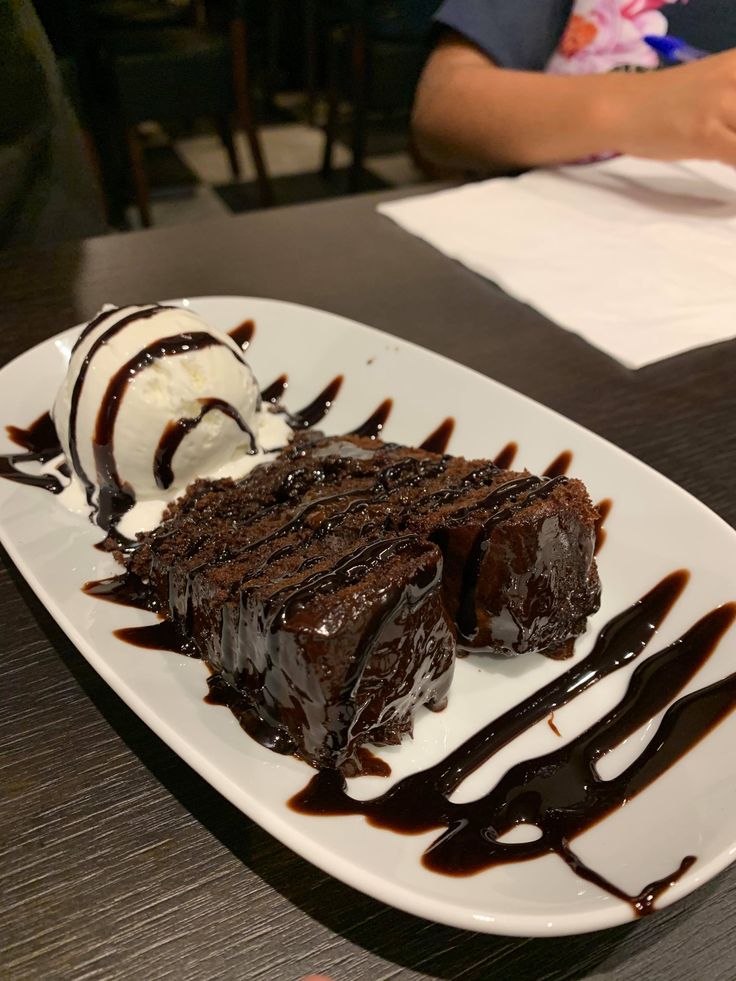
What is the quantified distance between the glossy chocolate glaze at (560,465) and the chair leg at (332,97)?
5439 millimetres

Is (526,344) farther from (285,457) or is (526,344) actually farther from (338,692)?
(338,692)

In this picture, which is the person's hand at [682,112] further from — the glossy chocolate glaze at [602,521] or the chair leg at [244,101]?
the chair leg at [244,101]

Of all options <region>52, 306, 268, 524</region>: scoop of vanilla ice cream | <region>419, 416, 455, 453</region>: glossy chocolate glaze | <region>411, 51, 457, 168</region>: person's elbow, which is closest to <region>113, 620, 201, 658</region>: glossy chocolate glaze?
<region>52, 306, 268, 524</region>: scoop of vanilla ice cream

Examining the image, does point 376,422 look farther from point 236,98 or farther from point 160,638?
point 236,98

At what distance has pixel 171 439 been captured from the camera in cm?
145

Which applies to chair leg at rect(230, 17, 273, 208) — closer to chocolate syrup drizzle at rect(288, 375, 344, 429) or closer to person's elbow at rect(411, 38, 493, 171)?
person's elbow at rect(411, 38, 493, 171)

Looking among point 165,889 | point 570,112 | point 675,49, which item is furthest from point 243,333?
point 675,49

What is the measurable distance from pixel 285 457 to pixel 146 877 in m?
0.75

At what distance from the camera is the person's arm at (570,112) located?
2322 mm

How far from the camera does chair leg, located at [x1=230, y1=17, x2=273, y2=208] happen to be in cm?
514

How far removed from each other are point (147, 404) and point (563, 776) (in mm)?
956

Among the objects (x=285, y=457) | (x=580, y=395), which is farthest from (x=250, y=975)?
(x=580, y=395)

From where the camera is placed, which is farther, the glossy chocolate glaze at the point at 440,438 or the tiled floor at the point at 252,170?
the tiled floor at the point at 252,170

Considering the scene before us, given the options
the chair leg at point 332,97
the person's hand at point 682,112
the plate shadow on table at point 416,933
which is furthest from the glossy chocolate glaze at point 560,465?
the chair leg at point 332,97
